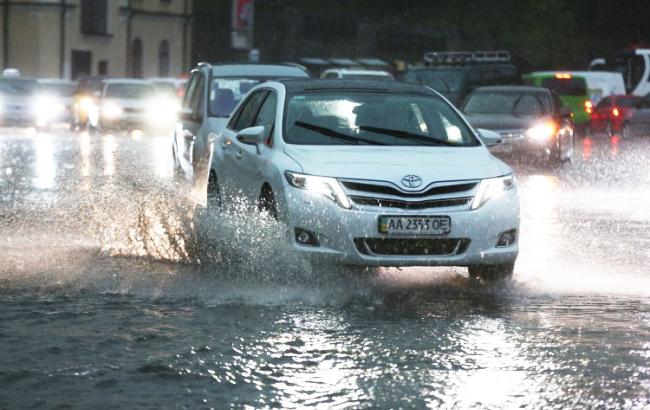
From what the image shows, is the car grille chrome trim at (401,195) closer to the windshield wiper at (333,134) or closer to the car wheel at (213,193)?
the windshield wiper at (333,134)

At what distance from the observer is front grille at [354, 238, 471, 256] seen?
970cm

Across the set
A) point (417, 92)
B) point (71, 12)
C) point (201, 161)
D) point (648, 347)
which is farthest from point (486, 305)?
point (71, 12)

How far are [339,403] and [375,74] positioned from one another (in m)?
36.1

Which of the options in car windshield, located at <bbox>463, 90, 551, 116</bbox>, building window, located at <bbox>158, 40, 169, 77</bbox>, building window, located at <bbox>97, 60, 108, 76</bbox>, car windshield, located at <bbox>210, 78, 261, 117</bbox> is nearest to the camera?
car windshield, located at <bbox>210, 78, 261, 117</bbox>

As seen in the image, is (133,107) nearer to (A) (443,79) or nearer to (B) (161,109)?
(B) (161,109)

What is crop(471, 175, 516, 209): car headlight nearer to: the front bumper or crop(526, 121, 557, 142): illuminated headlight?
the front bumper

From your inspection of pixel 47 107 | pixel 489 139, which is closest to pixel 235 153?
pixel 489 139

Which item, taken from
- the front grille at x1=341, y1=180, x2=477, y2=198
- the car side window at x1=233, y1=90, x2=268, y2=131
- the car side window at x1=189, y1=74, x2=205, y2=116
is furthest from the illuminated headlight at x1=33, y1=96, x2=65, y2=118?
the front grille at x1=341, y1=180, x2=477, y2=198

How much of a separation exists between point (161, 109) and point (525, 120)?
52.3 ft

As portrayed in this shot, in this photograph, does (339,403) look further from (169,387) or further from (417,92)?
(417,92)

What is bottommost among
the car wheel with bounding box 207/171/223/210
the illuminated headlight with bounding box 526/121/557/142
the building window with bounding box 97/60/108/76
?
the building window with bounding box 97/60/108/76

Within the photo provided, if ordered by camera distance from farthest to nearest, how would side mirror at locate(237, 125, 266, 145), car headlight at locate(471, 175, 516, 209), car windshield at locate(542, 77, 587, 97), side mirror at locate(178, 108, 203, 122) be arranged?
car windshield at locate(542, 77, 587, 97)
side mirror at locate(178, 108, 203, 122)
side mirror at locate(237, 125, 266, 145)
car headlight at locate(471, 175, 516, 209)

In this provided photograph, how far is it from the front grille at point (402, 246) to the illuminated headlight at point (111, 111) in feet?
97.9

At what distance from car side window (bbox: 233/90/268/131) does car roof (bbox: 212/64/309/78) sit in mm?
5166
